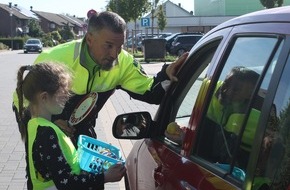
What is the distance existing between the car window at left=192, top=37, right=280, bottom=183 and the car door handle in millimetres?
244

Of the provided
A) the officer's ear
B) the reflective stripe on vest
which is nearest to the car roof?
the reflective stripe on vest

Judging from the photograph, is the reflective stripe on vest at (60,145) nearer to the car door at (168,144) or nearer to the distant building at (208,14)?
the car door at (168,144)

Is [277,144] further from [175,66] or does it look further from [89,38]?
[89,38]

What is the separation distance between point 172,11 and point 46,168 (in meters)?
84.3

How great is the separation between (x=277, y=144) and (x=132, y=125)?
4.81ft

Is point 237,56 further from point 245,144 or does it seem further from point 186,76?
point 186,76

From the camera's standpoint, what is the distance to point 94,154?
8.50 feet

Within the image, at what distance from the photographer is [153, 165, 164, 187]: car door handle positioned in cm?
239

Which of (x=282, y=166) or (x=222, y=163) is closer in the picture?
(x=282, y=166)

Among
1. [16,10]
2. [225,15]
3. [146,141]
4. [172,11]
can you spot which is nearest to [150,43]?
[146,141]

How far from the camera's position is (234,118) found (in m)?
2.03

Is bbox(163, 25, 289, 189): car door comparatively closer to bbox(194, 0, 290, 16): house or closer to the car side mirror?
the car side mirror

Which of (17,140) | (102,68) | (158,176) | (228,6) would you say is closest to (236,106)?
(158,176)

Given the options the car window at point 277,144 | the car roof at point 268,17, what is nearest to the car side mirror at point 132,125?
the car roof at point 268,17
